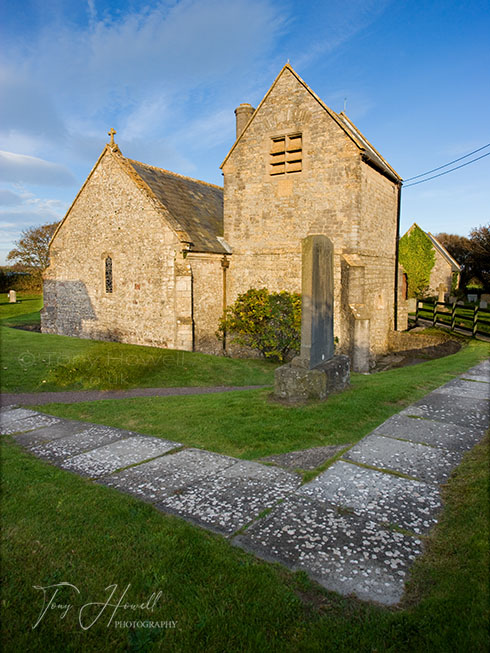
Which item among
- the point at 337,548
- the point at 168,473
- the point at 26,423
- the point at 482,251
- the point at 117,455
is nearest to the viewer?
the point at 337,548

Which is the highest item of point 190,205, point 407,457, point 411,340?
point 190,205

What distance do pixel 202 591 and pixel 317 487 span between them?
195cm

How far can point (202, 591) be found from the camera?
3.00 metres

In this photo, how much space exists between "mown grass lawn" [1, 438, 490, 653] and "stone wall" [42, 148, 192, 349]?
1276cm

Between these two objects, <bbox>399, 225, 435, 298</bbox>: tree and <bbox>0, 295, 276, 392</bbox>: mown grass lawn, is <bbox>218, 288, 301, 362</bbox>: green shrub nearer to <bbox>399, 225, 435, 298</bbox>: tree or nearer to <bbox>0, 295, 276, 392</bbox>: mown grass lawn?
<bbox>0, 295, 276, 392</bbox>: mown grass lawn

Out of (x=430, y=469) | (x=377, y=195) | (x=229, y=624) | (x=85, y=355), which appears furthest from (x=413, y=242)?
(x=229, y=624)

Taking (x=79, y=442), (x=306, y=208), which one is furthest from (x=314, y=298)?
(x=306, y=208)

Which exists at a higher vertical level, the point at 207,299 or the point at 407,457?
the point at 207,299

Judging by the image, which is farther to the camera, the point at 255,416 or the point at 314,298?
the point at 314,298

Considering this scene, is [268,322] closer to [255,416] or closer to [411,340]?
[411,340]

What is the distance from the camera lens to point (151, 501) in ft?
14.5

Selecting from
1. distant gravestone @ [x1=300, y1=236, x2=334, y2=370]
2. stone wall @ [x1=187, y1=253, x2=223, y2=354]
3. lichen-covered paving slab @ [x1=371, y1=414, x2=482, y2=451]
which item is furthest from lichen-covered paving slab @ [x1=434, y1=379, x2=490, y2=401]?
stone wall @ [x1=187, y1=253, x2=223, y2=354]

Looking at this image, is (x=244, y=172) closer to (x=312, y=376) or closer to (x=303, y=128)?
(x=303, y=128)

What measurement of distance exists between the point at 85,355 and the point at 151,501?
10.3 metres
